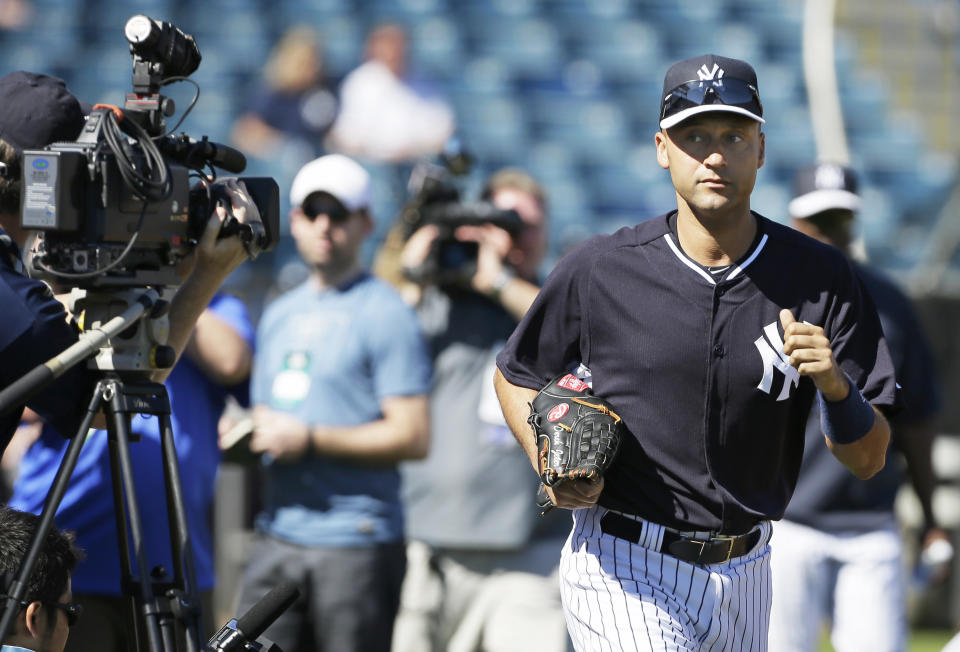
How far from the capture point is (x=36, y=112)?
8.71 ft

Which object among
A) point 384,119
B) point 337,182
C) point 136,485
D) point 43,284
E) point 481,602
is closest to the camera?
point 43,284

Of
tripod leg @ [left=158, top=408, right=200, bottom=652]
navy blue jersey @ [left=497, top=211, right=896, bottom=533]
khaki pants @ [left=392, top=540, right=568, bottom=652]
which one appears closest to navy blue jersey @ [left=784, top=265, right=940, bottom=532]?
khaki pants @ [left=392, top=540, right=568, bottom=652]

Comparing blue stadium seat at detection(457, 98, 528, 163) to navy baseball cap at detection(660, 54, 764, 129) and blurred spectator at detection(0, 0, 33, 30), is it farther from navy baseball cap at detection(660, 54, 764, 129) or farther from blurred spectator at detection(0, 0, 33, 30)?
navy baseball cap at detection(660, 54, 764, 129)

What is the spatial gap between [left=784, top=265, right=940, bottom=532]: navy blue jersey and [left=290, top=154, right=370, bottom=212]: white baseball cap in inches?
69.8

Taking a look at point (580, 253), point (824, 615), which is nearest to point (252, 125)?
point (824, 615)

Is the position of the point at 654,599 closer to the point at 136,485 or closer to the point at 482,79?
the point at 136,485

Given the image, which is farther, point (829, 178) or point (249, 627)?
point (829, 178)

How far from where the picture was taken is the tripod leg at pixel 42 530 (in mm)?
2254

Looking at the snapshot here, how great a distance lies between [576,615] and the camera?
2881 millimetres

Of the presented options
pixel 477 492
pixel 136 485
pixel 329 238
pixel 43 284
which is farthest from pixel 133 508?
pixel 477 492

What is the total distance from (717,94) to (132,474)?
1432 millimetres

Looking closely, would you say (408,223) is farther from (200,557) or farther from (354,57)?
(354,57)

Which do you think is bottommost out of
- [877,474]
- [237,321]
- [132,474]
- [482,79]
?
[877,474]

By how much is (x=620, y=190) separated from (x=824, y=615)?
5.66 m
